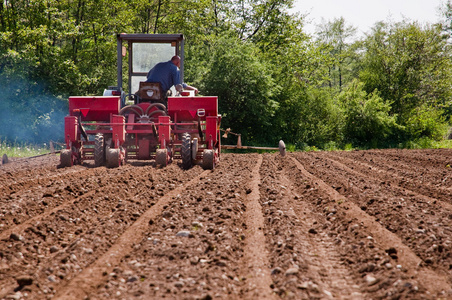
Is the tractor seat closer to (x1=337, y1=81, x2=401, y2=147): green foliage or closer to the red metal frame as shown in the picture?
the red metal frame

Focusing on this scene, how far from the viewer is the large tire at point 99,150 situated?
945cm

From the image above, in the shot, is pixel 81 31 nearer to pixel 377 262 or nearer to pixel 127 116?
pixel 127 116

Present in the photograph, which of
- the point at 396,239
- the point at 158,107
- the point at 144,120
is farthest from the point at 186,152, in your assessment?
the point at 396,239

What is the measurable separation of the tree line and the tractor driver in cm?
1086

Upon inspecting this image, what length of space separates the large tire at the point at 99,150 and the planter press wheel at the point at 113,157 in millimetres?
270

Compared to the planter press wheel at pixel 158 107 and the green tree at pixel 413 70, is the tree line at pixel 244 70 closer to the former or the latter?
the green tree at pixel 413 70

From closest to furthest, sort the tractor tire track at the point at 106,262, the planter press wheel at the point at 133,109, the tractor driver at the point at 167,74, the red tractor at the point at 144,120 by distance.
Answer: the tractor tire track at the point at 106,262, the red tractor at the point at 144,120, the planter press wheel at the point at 133,109, the tractor driver at the point at 167,74

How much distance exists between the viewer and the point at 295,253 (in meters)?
3.69

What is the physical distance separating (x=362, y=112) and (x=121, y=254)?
976 inches

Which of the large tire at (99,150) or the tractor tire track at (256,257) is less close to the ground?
the large tire at (99,150)

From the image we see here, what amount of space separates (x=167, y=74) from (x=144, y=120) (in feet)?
4.29

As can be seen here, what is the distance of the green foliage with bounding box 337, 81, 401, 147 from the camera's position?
26.4 m

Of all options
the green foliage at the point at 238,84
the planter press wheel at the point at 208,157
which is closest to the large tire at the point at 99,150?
→ the planter press wheel at the point at 208,157

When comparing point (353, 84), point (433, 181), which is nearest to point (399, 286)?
point (433, 181)
